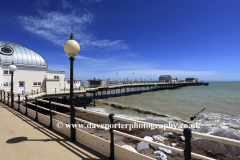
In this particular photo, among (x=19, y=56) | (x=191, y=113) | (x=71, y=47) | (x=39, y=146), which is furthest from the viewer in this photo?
(x=19, y=56)

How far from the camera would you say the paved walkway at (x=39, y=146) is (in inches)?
123

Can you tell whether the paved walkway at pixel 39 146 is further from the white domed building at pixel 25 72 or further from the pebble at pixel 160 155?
the white domed building at pixel 25 72

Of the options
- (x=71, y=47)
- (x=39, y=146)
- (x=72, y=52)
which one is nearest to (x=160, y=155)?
(x=39, y=146)

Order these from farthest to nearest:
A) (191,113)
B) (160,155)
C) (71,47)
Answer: (191,113) < (160,155) < (71,47)

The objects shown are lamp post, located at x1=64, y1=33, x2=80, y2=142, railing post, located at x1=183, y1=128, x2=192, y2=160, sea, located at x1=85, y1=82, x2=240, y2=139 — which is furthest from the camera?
sea, located at x1=85, y1=82, x2=240, y2=139

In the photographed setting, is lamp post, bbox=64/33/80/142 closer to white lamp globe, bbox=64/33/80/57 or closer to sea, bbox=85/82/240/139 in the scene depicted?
white lamp globe, bbox=64/33/80/57

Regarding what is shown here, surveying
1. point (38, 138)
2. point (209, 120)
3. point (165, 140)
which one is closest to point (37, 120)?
point (38, 138)

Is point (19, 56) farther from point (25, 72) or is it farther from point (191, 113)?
point (191, 113)

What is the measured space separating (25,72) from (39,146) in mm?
25260

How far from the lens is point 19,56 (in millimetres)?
27797

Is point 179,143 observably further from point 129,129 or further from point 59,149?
point 59,149

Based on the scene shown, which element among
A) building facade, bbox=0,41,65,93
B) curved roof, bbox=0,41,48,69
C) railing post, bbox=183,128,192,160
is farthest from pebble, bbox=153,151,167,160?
curved roof, bbox=0,41,48,69

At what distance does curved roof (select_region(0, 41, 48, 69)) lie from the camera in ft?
86.2

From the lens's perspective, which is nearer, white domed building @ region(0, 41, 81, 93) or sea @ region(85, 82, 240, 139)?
sea @ region(85, 82, 240, 139)
